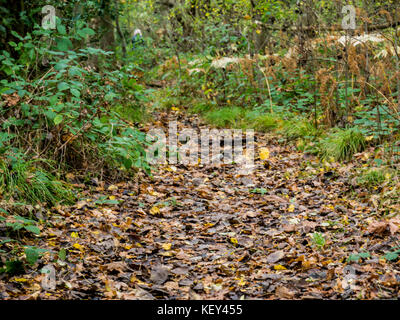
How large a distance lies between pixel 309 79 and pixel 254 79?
52.4 inches

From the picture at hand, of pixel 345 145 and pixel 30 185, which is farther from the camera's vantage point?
pixel 345 145

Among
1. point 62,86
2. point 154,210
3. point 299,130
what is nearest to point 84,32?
point 62,86

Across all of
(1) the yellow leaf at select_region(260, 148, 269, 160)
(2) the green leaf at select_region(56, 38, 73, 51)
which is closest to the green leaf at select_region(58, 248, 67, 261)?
(2) the green leaf at select_region(56, 38, 73, 51)

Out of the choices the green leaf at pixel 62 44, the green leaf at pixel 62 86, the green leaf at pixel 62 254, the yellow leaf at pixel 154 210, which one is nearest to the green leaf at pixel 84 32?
the green leaf at pixel 62 44

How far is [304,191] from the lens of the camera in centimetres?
505

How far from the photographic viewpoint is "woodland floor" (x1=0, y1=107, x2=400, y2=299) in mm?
2904

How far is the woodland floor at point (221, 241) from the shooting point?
2904 mm

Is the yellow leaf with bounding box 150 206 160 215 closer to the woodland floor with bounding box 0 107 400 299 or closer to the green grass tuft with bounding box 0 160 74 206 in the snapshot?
the woodland floor with bounding box 0 107 400 299

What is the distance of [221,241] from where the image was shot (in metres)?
3.88

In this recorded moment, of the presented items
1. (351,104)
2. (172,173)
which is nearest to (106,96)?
(172,173)

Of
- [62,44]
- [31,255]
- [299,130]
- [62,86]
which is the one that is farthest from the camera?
[299,130]

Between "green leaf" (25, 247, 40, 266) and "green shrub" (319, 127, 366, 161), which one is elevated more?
"green shrub" (319, 127, 366, 161)

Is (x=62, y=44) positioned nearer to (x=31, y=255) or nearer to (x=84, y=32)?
(x=84, y=32)

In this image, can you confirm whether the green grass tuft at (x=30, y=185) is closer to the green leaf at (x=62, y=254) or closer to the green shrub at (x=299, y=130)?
the green leaf at (x=62, y=254)
